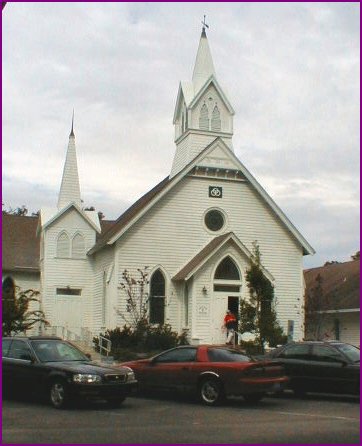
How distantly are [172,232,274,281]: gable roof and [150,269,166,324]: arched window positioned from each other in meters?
0.68

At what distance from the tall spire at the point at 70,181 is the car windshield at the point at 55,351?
20.0 meters

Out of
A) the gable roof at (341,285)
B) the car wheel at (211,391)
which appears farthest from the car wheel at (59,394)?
the gable roof at (341,285)

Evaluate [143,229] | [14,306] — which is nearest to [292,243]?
[143,229]

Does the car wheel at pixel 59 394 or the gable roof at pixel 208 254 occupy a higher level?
the gable roof at pixel 208 254

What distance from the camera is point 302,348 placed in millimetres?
18906

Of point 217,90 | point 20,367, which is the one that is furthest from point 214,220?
point 20,367

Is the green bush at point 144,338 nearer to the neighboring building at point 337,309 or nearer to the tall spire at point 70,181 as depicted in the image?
the tall spire at point 70,181

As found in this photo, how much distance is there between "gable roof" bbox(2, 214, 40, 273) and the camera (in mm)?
39375

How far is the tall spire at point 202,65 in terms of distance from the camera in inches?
1463

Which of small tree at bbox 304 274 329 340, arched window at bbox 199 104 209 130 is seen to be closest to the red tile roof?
arched window at bbox 199 104 209 130

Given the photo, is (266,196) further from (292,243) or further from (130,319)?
(130,319)

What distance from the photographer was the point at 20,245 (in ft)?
136

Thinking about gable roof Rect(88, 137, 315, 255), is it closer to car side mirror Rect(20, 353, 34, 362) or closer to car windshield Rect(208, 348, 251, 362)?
car windshield Rect(208, 348, 251, 362)

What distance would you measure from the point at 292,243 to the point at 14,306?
47.9 ft
